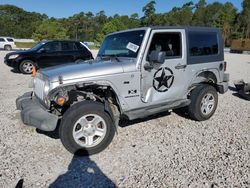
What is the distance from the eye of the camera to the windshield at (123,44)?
4602 mm

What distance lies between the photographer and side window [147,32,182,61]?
465cm

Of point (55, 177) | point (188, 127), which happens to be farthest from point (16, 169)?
point (188, 127)

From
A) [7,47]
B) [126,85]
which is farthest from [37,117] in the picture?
[7,47]

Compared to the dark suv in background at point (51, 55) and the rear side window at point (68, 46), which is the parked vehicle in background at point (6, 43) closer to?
the dark suv in background at point (51, 55)

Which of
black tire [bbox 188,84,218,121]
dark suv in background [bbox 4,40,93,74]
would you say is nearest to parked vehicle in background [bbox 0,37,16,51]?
dark suv in background [bbox 4,40,93,74]

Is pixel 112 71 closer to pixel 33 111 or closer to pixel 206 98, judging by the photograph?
pixel 33 111

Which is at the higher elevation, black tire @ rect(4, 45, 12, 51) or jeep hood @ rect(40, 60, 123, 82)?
black tire @ rect(4, 45, 12, 51)

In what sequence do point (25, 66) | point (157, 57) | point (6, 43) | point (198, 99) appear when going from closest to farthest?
point (157, 57)
point (198, 99)
point (25, 66)
point (6, 43)

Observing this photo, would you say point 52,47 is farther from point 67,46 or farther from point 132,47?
point 132,47

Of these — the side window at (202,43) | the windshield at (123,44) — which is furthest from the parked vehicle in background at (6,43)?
the side window at (202,43)

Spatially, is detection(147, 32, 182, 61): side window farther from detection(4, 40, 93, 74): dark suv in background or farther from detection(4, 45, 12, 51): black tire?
detection(4, 45, 12, 51): black tire

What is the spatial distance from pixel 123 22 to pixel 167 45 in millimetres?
80047

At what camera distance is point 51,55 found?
460 inches

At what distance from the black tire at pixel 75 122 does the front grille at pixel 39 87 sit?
0.78 meters
